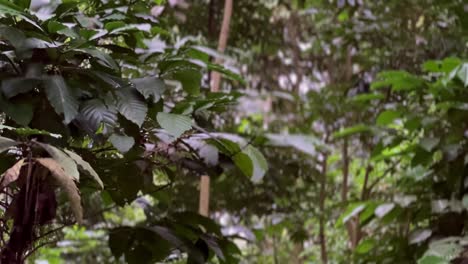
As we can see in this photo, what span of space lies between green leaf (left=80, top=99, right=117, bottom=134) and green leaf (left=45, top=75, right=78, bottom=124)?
0.12 feet

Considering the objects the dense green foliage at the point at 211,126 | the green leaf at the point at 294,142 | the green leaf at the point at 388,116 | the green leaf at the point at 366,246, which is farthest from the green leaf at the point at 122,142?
the green leaf at the point at 366,246

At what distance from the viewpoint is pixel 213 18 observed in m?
2.05

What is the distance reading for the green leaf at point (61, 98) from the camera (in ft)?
2.38

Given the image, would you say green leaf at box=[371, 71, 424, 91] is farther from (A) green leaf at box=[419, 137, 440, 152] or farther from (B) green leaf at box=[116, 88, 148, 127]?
(B) green leaf at box=[116, 88, 148, 127]

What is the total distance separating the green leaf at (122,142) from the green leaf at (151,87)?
68 millimetres

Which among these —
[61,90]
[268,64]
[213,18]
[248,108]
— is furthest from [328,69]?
[61,90]

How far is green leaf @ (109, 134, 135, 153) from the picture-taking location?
2.61 ft

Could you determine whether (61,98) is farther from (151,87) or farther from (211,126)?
(211,126)

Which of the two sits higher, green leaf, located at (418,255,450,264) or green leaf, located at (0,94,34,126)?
green leaf, located at (0,94,34,126)

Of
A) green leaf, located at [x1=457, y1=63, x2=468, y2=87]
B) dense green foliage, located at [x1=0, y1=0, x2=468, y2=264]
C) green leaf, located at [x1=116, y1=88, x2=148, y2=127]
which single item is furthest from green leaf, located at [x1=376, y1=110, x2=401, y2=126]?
green leaf, located at [x1=116, y1=88, x2=148, y2=127]

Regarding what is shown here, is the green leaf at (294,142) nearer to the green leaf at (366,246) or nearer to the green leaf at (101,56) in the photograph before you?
the green leaf at (101,56)

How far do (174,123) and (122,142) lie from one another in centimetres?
8

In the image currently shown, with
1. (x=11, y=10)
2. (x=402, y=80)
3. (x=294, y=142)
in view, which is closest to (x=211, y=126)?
(x=294, y=142)

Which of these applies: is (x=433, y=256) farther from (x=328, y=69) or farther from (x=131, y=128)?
(x=328, y=69)
